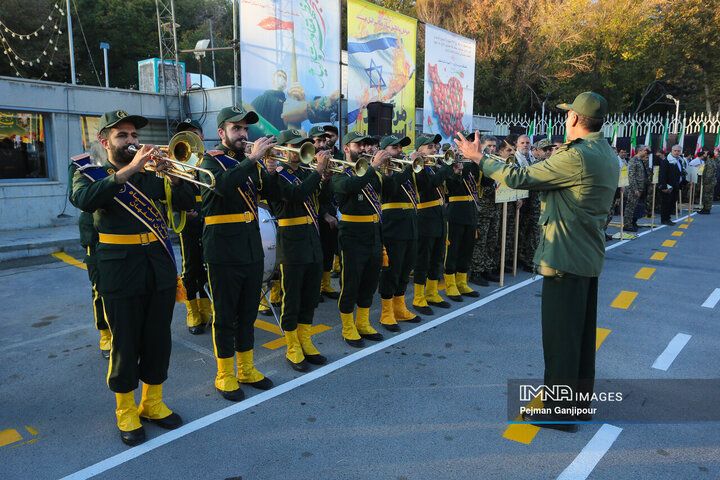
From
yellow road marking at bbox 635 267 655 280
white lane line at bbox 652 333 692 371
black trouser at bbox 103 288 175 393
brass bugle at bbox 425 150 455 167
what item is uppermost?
brass bugle at bbox 425 150 455 167

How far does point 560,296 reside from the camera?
3.58 meters

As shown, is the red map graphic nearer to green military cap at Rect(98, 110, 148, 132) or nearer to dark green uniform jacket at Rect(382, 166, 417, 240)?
dark green uniform jacket at Rect(382, 166, 417, 240)

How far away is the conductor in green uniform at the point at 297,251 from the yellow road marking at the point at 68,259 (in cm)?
562

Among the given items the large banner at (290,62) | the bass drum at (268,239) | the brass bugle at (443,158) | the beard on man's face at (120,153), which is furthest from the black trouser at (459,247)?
the large banner at (290,62)

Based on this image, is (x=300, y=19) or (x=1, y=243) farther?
(x=300, y=19)

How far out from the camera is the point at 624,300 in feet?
22.8

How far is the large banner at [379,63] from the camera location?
13586mm

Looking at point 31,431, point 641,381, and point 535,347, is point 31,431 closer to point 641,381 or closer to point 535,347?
point 535,347

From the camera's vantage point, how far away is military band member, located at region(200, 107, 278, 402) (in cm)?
408

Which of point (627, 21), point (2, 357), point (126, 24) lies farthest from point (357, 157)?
point (627, 21)

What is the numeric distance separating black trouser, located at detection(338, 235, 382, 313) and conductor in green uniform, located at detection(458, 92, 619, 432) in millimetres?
1882

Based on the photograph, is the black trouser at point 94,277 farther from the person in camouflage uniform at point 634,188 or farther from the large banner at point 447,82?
the large banner at point 447,82

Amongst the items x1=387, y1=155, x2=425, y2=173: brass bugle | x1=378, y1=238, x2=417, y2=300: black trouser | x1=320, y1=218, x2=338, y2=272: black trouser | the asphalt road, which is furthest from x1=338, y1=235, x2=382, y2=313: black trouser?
x1=320, y1=218, x2=338, y2=272: black trouser

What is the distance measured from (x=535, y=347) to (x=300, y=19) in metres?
10.2
